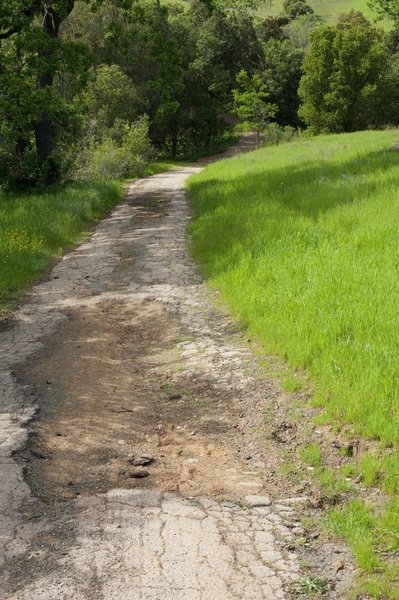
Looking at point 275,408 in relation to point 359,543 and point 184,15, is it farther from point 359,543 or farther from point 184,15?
point 184,15

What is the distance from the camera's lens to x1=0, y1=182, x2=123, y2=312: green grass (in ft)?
33.2

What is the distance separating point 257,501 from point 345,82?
48.9 m

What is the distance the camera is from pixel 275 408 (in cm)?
523

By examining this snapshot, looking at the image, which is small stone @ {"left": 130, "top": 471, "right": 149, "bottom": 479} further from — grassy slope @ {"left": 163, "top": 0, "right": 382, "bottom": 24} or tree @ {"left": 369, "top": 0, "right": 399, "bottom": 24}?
grassy slope @ {"left": 163, "top": 0, "right": 382, "bottom": 24}

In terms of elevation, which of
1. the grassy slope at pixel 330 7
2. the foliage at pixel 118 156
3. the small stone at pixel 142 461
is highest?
the grassy slope at pixel 330 7

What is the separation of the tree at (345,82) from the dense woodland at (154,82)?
0.08 m

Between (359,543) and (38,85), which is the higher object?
(38,85)

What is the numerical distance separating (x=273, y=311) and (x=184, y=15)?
5092 cm

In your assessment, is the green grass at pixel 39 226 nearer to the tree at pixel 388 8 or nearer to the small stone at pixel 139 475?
the small stone at pixel 139 475

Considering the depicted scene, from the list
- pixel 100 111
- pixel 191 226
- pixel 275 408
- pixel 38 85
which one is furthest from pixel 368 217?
pixel 100 111

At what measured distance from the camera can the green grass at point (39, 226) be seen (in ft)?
33.2

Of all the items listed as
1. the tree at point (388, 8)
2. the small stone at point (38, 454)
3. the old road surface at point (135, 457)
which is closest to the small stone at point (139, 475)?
the old road surface at point (135, 457)

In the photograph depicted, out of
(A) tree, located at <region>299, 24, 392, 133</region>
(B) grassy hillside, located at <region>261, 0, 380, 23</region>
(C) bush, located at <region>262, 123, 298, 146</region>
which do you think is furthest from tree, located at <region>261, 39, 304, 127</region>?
(B) grassy hillside, located at <region>261, 0, 380, 23</region>

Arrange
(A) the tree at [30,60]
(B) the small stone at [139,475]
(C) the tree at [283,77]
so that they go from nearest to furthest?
1. (B) the small stone at [139,475]
2. (A) the tree at [30,60]
3. (C) the tree at [283,77]
